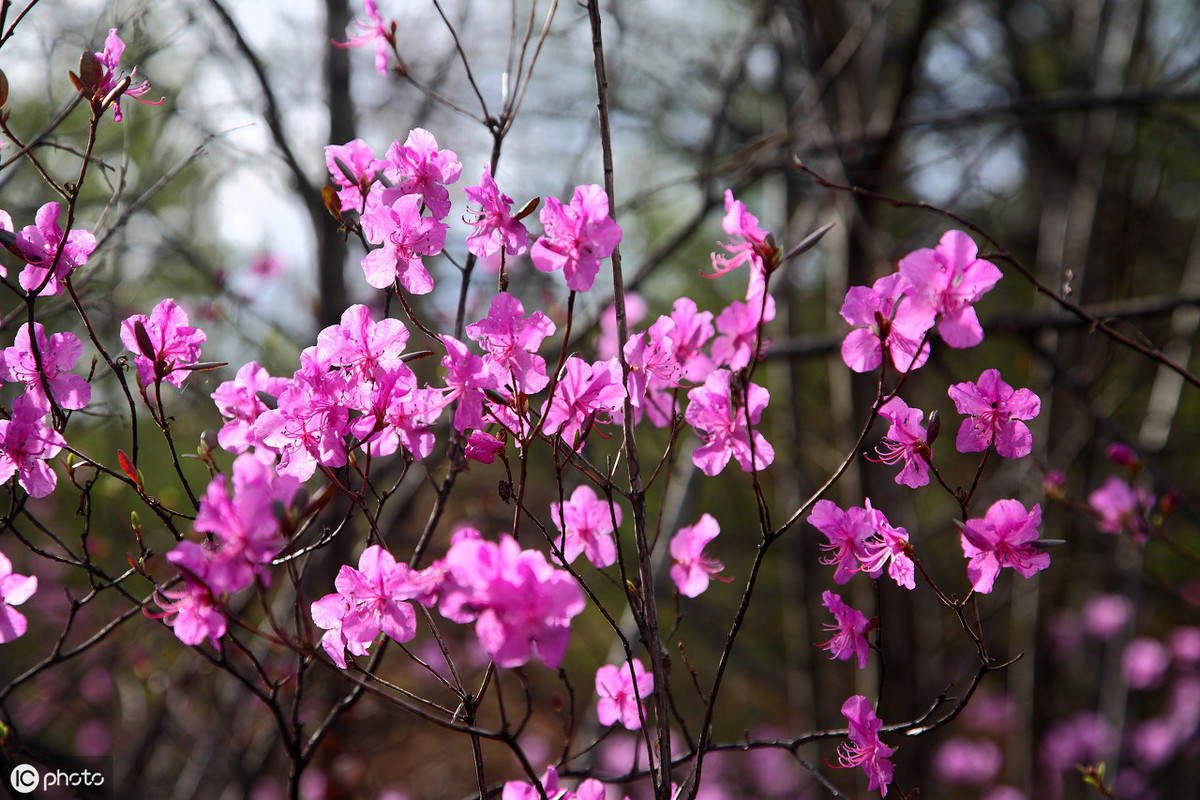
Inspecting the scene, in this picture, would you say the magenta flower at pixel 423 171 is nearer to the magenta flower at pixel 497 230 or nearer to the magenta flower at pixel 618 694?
the magenta flower at pixel 497 230

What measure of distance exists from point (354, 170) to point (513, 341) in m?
0.45

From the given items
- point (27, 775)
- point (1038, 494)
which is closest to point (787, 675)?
point (1038, 494)

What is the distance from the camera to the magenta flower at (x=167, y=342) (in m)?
→ 1.27

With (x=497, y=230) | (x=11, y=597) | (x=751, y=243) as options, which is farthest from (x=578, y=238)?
(x=11, y=597)

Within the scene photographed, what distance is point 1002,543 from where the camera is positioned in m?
1.24

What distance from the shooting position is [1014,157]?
16.8ft

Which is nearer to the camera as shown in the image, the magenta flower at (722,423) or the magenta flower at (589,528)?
the magenta flower at (722,423)

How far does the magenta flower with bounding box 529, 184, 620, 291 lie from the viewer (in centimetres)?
113

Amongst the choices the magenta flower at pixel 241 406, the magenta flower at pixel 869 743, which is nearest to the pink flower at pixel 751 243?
the magenta flower at pixel 869 743

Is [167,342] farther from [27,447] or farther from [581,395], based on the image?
[581,395]

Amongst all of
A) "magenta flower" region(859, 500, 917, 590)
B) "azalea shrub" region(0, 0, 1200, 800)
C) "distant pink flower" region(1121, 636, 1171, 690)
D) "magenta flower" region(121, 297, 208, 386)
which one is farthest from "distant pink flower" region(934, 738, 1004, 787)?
"magenta flower" region(121, 297, 208, 386)

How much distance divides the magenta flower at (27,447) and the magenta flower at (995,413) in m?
1.45

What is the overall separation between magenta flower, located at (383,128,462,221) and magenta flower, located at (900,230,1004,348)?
75 cm

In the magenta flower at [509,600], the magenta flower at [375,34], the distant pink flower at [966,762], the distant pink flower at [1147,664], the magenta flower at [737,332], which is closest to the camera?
the magenta flower at [509,600]
